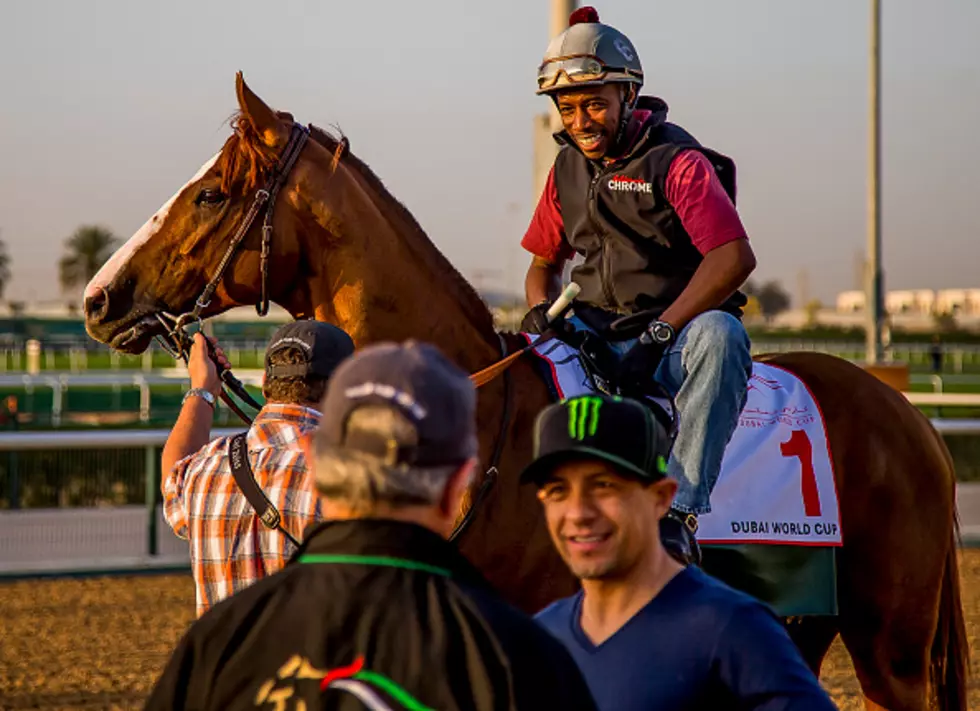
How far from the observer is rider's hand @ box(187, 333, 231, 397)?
11.7 ft

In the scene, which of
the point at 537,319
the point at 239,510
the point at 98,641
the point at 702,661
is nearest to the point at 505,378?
the point at 537,319

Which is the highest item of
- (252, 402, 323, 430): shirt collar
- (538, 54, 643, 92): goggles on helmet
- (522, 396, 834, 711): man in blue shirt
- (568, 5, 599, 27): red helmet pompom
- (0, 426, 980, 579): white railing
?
(568, 5, 599, 27): red helmet pompom

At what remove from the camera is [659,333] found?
13.2ft

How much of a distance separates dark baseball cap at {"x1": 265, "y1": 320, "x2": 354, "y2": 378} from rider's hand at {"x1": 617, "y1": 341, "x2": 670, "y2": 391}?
1077 mm

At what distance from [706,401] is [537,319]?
625 mm

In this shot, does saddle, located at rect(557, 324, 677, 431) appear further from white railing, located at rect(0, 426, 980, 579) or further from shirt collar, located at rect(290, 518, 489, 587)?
white railing, located at rect(0, 426, 980, 579)

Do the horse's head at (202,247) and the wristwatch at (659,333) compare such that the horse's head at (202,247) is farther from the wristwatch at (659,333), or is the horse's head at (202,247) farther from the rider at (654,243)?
the wristwatch at (659,333)

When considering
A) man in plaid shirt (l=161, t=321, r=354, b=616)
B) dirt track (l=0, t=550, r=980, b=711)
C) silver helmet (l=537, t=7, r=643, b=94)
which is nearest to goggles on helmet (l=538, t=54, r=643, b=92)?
silver helmet (l=537, t=7, r=643, b=94)

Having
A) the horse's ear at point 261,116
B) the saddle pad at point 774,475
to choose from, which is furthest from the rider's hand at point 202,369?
the saddle pad at point 774,475

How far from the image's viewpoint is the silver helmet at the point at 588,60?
411 cm

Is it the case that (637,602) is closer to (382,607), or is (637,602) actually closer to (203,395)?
(382,607)

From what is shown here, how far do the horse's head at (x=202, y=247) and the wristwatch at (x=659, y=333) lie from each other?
3.61 feet

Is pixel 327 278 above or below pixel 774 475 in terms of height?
above

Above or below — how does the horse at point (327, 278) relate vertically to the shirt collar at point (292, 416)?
above
